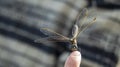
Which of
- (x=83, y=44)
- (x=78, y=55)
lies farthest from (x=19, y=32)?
(x=78, y=55)

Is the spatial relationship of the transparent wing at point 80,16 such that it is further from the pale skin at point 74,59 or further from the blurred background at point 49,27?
the blurred background at point 49,27

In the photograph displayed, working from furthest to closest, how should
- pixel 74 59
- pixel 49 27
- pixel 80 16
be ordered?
pixel 49 27 < pixel 80 16 < pixel 74 59

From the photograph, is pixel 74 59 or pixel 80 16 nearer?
pixel 74 59

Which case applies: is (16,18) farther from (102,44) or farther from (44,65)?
(102,44)

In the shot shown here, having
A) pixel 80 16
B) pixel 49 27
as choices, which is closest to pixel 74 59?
pixel 80 16

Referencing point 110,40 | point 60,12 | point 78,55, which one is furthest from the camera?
point 60,12

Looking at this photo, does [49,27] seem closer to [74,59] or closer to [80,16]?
[80,16]

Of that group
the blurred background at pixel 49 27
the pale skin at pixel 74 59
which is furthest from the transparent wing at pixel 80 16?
the blurred background at pixel 49 27

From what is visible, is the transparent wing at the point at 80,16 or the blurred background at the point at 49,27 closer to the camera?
the transparent wing at the point at 80,16
